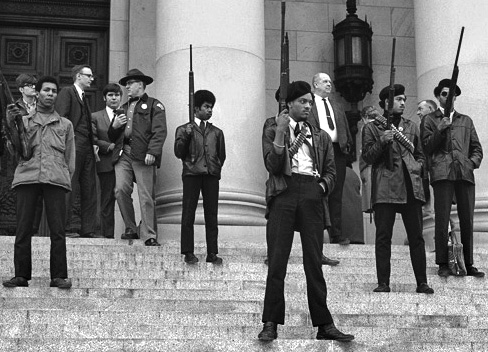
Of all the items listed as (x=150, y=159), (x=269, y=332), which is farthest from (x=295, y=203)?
(x=150, y=159)

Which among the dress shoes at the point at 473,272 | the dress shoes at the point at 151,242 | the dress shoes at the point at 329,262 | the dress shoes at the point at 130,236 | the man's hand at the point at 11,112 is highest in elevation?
the man's hand at the point at 11,112

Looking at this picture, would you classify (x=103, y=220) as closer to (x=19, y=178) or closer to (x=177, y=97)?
(x=177, y=97)

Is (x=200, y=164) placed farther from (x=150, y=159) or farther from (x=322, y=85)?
(x=322, y=85)

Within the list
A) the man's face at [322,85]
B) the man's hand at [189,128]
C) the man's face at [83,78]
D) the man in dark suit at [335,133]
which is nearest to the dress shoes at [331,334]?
the man's hand at [189,128]

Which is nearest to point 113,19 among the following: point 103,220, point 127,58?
point 127,58

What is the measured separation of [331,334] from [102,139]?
675 cm

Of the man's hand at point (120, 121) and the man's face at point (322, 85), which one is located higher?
the man's face at point (322, 85)

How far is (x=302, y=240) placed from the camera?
32.6 feet

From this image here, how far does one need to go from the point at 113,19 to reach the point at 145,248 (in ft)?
23.5

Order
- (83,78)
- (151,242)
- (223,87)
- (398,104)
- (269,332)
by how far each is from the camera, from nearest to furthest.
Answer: (269,332), (398,104), (151,242), (83,78), (223,87)

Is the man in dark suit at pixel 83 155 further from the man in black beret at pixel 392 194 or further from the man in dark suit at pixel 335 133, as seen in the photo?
the man in black beret at pixel 392 194

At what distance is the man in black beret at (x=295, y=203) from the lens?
9789 mm

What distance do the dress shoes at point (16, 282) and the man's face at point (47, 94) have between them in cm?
193

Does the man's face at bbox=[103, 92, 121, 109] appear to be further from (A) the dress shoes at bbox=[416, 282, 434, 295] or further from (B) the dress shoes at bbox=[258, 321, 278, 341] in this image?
(B) the dress shoes at bbox=[258, 321, 278, 341]
